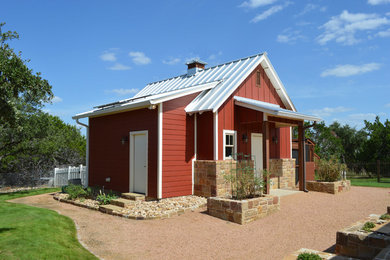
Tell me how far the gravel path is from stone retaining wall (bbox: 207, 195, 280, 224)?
0.20m

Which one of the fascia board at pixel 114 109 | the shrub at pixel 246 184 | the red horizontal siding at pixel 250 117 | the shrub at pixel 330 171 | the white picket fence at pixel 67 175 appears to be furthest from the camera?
the white picket fence at pixel 67 175

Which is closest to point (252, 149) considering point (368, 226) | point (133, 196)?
point (133, 196)

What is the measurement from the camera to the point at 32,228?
6.36 m

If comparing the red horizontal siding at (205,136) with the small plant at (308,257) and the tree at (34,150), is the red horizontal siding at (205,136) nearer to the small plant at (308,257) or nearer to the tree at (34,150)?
the small plant at (308,257)

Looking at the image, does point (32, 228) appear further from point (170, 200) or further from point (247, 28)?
point (247, 28)

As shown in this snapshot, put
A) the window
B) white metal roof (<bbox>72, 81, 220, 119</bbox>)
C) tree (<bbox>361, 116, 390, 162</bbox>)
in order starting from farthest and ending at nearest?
tree (<bbox>361, 116, 390, 162</bbox>) < the window < white metal roof (<bbox>72, 81, 220, 119</bbox>)

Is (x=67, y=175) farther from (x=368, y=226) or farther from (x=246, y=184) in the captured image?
(x=368, y=226)

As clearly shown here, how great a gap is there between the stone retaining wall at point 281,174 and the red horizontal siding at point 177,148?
4.62 meters

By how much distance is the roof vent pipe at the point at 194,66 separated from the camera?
15.0m

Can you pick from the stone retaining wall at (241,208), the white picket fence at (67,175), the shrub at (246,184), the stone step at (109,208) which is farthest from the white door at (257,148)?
the white picket fence at (67,175)

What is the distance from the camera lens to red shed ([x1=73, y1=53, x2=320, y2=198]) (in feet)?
32.7

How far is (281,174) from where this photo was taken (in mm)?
13320

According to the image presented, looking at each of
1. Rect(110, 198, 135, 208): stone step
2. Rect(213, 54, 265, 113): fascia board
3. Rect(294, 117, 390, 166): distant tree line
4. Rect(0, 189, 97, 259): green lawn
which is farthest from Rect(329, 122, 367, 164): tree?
Rect(0, 189, 97, 259): green lawn

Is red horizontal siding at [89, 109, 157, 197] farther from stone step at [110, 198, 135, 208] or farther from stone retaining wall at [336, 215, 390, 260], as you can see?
stone retaining wall at [336, 215, 390, 260]
